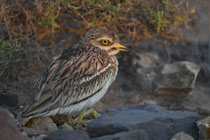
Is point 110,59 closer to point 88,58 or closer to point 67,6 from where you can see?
point 88,58

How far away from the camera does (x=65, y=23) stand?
6008 mm

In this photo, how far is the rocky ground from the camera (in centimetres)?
326

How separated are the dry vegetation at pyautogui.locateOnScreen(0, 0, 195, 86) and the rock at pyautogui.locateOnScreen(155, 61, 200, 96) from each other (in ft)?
1.74

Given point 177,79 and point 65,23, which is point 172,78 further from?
point 65,23

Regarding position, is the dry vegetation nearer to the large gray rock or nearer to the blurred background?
the blurred background

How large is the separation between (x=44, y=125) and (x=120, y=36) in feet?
9.12

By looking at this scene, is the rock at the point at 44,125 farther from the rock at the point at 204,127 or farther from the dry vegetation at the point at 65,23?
the rock at the point at 204,127

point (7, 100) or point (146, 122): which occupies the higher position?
point (146, 122)

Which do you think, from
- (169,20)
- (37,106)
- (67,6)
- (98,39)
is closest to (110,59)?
(98,39)

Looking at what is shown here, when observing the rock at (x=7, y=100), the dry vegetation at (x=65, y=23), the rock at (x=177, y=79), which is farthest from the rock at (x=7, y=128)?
the rock at (x=177, y=79)

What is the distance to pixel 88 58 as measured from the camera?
422cm

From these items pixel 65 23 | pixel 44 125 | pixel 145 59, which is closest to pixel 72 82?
pixel 44 125

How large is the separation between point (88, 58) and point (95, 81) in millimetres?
298

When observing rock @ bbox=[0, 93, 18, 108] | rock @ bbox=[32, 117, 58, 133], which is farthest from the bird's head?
rock @ bbox=[0, 93, 18, 108]
